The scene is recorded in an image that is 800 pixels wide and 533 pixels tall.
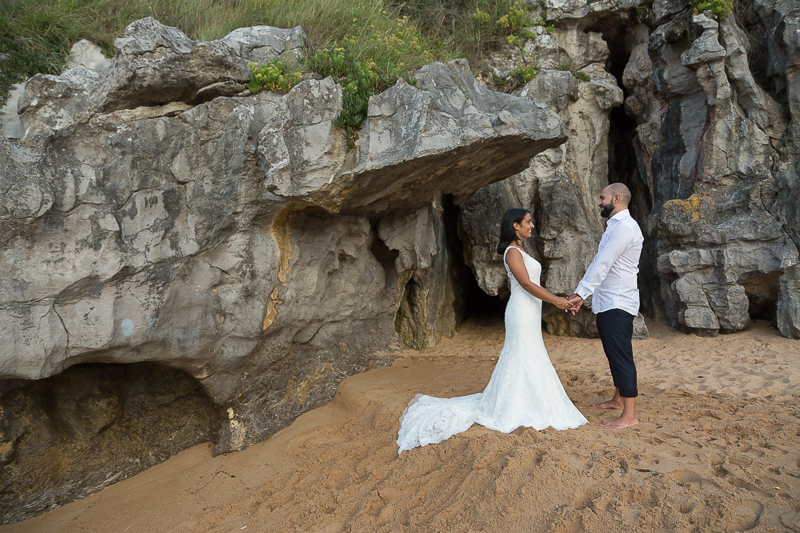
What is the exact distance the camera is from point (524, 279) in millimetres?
3873

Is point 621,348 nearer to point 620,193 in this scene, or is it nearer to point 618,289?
point 618,289

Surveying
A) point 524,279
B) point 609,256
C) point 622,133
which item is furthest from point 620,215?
point 622,133

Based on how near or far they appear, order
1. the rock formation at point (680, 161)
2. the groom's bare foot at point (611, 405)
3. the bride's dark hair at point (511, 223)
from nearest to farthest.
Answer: the bride's dark hair at point (511, 223)
the groom's bare foot at point (611, 405)
the rock formation at point (680, 161)

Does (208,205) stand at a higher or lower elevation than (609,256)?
higher

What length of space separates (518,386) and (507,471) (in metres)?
0.82

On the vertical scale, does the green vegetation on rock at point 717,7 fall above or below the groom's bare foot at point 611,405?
above

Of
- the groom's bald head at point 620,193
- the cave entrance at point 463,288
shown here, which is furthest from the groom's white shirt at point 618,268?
the cave entrance at point 463,288

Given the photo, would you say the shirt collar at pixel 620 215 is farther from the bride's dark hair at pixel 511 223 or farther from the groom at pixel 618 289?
the bride's dark hair at pixel 511 223

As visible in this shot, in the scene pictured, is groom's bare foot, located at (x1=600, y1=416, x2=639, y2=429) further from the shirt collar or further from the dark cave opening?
the dark cave opening

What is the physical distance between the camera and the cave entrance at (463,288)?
8.80 m

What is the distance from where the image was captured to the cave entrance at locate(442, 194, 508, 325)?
8805 mm

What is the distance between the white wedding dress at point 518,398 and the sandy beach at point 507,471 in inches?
4.6

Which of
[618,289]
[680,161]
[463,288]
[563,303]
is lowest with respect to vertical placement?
[463,288]

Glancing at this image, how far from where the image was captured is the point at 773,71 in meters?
7.26
